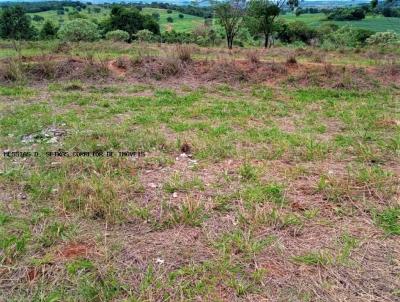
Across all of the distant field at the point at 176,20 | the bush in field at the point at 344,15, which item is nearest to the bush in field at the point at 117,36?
the distant field at the point at 176,20

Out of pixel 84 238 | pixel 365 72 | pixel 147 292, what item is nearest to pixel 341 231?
pixel 147 292

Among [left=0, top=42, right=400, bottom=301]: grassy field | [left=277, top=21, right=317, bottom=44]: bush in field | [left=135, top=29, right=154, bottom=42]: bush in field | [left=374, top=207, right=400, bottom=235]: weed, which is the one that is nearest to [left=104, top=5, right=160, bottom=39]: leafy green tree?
[left=135, top=29, right=154, bottom=42]: bush in field

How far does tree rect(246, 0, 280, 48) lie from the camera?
20922 millimetres

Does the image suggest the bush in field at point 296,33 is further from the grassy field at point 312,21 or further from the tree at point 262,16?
the tree at point 262,16

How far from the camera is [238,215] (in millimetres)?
2855

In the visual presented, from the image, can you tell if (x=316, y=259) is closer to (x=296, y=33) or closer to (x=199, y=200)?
(x=199, y=200)

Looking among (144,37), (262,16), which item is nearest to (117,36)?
(144,37)

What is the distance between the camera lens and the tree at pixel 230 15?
20609 mm

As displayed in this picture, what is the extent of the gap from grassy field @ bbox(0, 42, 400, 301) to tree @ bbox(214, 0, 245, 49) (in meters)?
16.0

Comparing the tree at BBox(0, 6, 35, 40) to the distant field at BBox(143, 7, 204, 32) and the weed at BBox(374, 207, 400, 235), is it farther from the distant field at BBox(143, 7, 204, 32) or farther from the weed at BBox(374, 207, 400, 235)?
the weed at BBox(374, 207, 400, 235)

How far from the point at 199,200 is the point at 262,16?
2102 cm

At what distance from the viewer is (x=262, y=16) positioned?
21.6 metres

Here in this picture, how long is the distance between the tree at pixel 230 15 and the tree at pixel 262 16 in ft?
2.03

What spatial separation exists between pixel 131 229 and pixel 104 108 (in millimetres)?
3866
